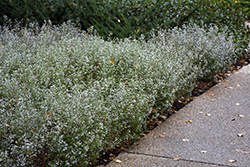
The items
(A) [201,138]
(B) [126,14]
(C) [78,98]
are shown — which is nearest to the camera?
(C) [78,98]

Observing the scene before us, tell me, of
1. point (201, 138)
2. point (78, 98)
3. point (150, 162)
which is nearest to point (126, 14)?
point (201, 138)

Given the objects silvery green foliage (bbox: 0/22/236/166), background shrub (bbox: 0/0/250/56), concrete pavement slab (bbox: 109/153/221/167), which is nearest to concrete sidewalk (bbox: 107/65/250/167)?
concrete pavement slab (bbox: 109/153/221/167)

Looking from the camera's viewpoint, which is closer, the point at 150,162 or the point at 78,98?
the point at 78,98

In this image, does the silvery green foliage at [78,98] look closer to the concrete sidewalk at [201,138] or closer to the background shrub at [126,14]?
the concrete sidewalk at [201,138]

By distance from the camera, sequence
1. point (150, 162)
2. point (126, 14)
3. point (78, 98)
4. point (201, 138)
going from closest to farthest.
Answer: point (78, 98) → point (150, 162) → point (201, 138) → point (126, 14)

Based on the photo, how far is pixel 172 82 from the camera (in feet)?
15.6

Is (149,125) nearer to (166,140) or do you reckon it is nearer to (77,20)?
(166,140)

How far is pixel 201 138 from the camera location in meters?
4.02

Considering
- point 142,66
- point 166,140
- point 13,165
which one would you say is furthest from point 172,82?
point 13,165

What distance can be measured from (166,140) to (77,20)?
4372 millimetres

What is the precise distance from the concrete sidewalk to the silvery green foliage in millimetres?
267

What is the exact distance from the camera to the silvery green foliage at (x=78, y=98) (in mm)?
3033

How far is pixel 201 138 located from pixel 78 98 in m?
1.72

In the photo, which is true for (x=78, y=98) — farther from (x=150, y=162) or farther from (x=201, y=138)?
(x=201, y=138)
